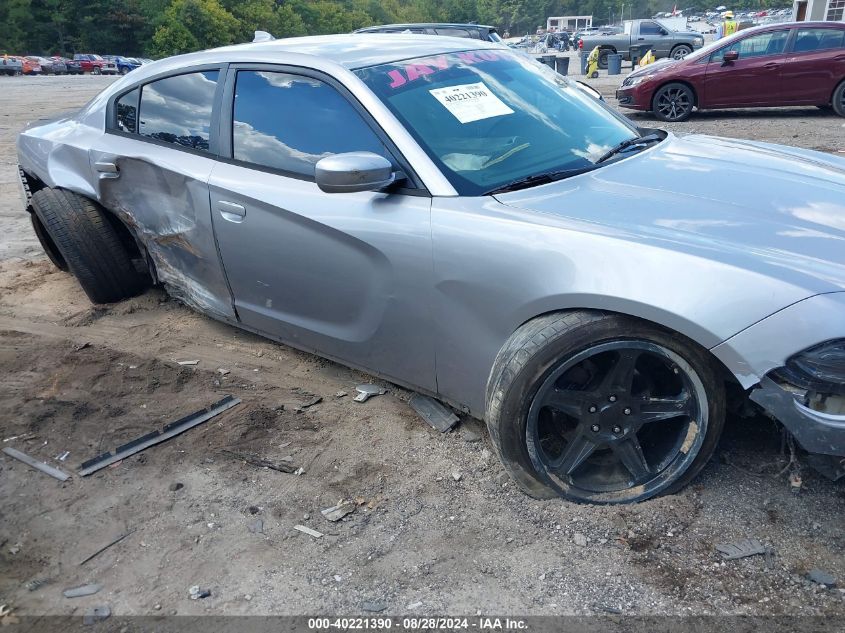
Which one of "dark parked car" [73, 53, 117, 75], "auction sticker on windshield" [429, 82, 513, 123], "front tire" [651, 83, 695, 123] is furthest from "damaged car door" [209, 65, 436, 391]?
"dark parked car" [73, 53, 117, 75]

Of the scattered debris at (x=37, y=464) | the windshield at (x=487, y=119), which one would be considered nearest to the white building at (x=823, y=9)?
the windshield at (x=487, y=119)

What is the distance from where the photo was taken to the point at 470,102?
10.1 feet

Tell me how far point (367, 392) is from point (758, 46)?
10832 millimetres

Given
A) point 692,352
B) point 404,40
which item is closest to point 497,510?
point 692,352

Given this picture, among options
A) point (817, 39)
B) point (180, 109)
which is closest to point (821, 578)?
point (180, 109)

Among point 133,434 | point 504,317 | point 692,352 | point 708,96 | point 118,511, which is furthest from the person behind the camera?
point 708,96

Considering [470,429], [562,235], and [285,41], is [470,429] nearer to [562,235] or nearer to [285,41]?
[562,235]

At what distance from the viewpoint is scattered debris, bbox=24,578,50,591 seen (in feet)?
7.79

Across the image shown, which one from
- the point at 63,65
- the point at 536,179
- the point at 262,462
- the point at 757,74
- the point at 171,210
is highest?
the point at 536,179

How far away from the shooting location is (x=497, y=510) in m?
2.62

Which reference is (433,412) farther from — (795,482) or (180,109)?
(180,109)

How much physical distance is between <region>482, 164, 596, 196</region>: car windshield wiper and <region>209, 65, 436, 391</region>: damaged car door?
300 millimetres

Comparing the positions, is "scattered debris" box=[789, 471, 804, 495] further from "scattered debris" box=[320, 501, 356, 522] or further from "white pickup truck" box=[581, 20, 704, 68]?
"white pickup truck" box=[581, 20, 704, 68]

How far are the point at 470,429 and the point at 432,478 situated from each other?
37 centimetres
